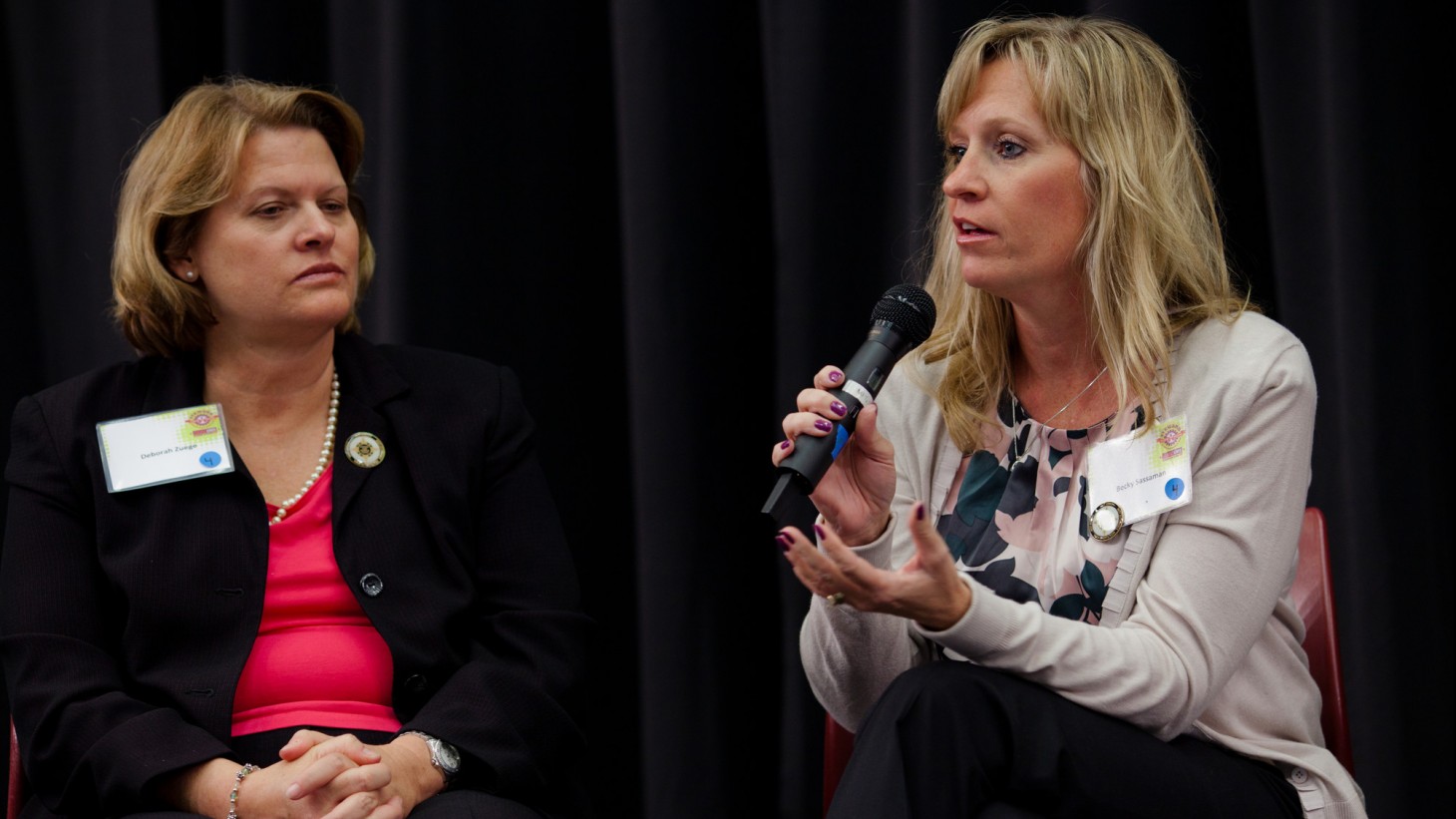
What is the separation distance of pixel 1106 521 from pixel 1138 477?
66 millimetres

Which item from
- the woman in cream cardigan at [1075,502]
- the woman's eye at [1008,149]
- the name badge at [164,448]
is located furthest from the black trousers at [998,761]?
the name badge at [164,448]

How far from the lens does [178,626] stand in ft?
6.57

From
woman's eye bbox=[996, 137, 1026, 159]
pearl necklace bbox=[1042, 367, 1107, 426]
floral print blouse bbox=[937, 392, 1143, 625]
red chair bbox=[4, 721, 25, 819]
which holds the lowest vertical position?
red chair bbox=[4, 721, 25, 819]

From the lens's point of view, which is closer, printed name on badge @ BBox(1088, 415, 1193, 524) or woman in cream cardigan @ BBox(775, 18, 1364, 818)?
woman in cream cardigan @ BBox(775, 18, 1364, 818)

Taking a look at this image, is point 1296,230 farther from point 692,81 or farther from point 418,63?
point 418,63

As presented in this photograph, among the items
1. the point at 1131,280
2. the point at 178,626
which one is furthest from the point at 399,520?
the point at 1131,280

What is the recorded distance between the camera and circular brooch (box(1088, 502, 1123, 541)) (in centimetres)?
181

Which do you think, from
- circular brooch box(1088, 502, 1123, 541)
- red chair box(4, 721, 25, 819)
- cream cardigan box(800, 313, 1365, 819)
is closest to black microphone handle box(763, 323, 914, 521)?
cream cardigan box(800, 313, 1365, 819)

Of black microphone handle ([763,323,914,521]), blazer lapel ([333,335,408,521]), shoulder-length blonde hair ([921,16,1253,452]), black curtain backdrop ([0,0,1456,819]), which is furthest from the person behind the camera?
black curtain backdrop ([0,0,1456,819])

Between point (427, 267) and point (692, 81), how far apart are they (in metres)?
0.62

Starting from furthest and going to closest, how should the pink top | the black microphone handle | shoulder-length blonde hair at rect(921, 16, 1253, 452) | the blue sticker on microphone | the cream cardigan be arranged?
1. the pink top
2. shoulder-length blonde hair at rect(921, 16, 1253, 452)
3. the blue sticker on microphone
4. the cream cardigan
5. the black microphone handle

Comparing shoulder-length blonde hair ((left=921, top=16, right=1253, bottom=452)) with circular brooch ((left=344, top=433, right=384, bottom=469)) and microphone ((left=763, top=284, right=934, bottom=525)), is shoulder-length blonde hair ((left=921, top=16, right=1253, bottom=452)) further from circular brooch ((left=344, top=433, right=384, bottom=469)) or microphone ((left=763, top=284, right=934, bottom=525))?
circular brooch ((left=344, top=433, right=384, bottom=469))

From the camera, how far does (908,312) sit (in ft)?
5.62

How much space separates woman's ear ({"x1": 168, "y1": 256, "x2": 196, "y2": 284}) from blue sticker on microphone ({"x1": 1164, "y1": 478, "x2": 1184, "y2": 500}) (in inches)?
55.8
